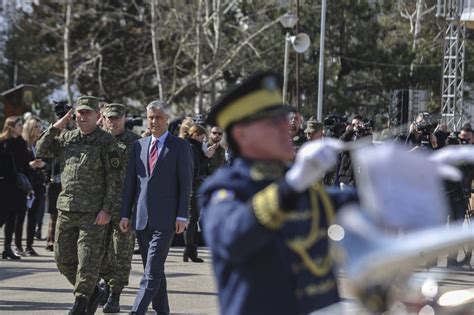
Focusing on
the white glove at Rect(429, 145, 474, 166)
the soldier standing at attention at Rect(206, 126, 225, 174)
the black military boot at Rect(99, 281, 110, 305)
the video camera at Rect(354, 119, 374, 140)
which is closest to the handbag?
the soldier standing at attention at Rect(206, 126, 225, 174)

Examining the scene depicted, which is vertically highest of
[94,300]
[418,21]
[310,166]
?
[418,21]

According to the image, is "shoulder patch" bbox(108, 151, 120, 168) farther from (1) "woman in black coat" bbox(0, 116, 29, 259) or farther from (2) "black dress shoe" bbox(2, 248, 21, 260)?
(2) "black dress shoe" bbox(2, 248, 21, 260)

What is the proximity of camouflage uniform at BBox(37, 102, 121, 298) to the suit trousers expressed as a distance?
1.19ft

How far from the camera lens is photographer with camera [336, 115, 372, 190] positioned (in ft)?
46.7

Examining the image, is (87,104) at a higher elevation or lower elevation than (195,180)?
higher

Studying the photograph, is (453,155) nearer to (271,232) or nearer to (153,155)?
(271,232)

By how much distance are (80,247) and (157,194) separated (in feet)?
2.43

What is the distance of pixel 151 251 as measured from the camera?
29.3 feet

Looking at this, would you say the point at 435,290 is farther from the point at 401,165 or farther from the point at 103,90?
the point at 103,90

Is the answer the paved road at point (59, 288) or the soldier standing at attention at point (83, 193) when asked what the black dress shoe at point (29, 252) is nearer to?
the paved road at point (59, 288)

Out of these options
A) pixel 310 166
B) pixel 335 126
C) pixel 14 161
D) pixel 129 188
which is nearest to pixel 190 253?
pixel 14 161

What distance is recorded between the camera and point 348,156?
14.2m

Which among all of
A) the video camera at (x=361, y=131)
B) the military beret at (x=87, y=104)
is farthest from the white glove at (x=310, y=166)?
the video camera at (x=361, y=131)

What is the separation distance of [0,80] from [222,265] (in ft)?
164
